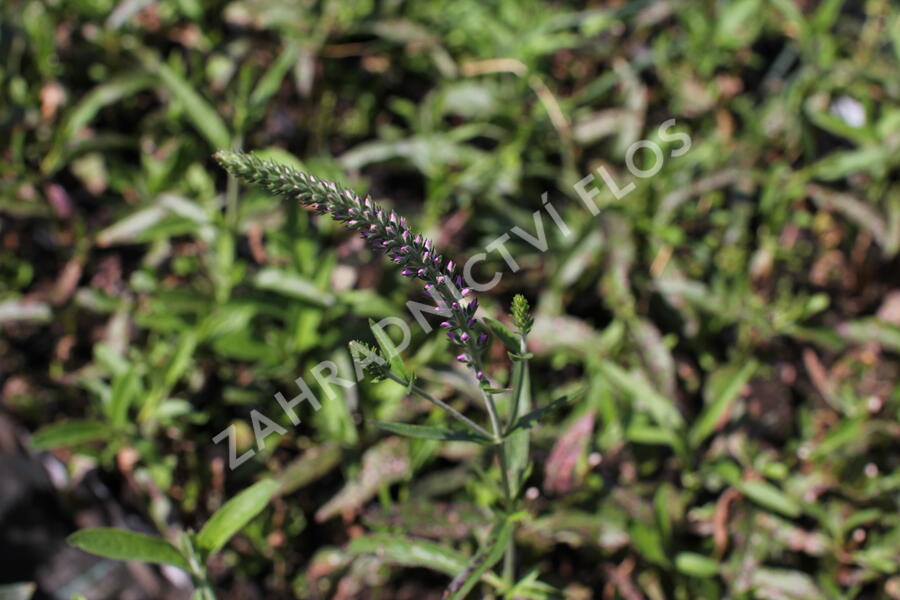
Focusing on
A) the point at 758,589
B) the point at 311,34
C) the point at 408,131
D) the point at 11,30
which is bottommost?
the point at 758,589

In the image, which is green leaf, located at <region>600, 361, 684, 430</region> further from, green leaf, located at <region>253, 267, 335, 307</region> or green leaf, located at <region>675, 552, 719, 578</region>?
green leaf, located at <region>253, 267, 335, 307</region>

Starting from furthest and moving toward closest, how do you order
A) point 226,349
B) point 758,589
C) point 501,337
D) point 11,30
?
point 11,30
point 226,349
point 758,589
point 501,337

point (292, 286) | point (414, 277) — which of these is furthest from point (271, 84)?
point (414, 277)

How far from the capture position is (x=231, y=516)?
1.97 meters

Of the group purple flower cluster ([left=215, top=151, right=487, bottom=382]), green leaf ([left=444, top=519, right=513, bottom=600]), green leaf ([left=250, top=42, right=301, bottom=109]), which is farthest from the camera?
green leaf ([left=250, top=42, right=301, bottom=109])

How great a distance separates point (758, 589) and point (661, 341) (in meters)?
0.76

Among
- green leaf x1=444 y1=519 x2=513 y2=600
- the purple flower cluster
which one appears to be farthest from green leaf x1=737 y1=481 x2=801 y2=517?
the purple flower cluster

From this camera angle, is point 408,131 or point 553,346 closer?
point 553,346

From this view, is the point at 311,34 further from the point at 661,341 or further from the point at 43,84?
the point at 661,341

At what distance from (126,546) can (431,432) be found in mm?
769

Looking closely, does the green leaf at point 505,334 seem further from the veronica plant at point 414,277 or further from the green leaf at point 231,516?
the green leaf at point 231,516

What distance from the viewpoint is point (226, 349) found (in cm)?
246

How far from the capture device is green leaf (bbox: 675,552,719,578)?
226 centimetres

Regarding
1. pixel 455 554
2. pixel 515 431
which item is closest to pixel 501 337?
pixel 515 431
